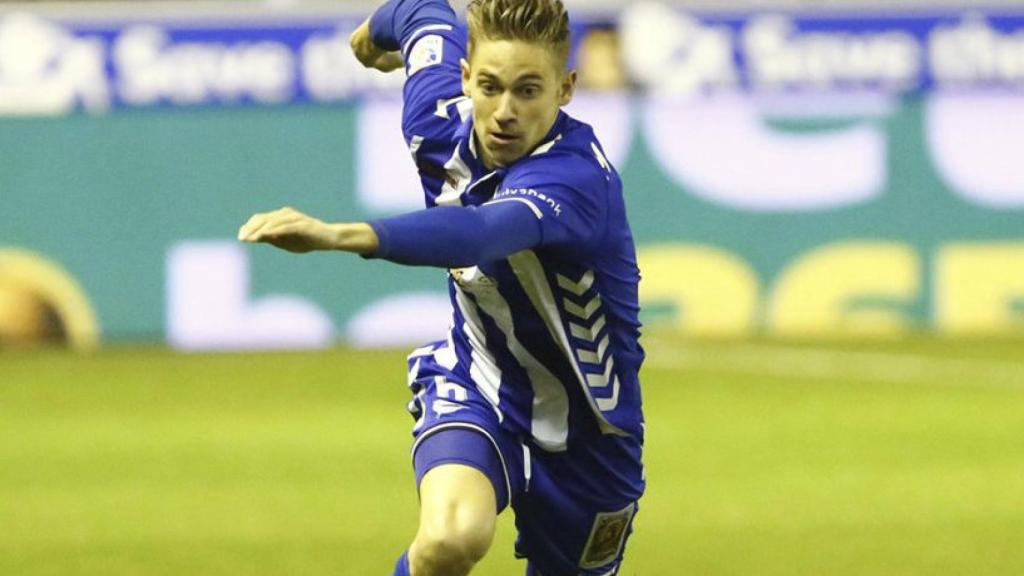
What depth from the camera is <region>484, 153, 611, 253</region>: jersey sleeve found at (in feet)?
19.5

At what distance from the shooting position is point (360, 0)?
59.2ft

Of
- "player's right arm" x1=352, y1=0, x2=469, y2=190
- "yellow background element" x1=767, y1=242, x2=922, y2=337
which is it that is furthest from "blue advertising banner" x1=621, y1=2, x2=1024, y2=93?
"player's right arm" x1=352, y1=0, x2=469, y2=190

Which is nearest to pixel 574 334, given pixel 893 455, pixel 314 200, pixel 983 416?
pixel 893 455

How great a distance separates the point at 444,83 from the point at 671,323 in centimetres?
1031

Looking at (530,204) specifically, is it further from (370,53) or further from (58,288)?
(58,288)

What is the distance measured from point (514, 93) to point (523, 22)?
20 centimetres

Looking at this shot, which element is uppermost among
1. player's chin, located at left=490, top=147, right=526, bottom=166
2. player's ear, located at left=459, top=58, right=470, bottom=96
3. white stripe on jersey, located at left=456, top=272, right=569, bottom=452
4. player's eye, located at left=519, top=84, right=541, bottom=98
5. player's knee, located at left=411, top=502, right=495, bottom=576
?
player's ear, located at left=459, top=58, right=470, bottom=96

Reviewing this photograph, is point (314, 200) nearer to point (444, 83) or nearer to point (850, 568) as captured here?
point (850, 568)

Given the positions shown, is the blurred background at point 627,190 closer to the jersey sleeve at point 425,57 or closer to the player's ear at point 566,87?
the jersey sleeve at point 425,57

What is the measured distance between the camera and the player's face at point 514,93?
6129 mm

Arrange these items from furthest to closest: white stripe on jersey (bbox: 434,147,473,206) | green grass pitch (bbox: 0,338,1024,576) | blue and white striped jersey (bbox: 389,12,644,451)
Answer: green grass pitch (bbox: 0,338,1024,576)
white stripe on jersey (bbox: 434,147,473,206)
blue and white striped jersey (bbox: 389,12,644,451)

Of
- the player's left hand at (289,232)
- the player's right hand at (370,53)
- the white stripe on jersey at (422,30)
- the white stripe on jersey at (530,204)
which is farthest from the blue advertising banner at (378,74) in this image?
the player's left hand at (289,232)

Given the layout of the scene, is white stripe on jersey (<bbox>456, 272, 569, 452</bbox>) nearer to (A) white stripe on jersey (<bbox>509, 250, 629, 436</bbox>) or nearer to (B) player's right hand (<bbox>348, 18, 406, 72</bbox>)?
(A) white stripe on jersey (<bbox>509, 250, 629, 436</bbox>)

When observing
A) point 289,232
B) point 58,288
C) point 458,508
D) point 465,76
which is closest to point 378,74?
point 58,288
